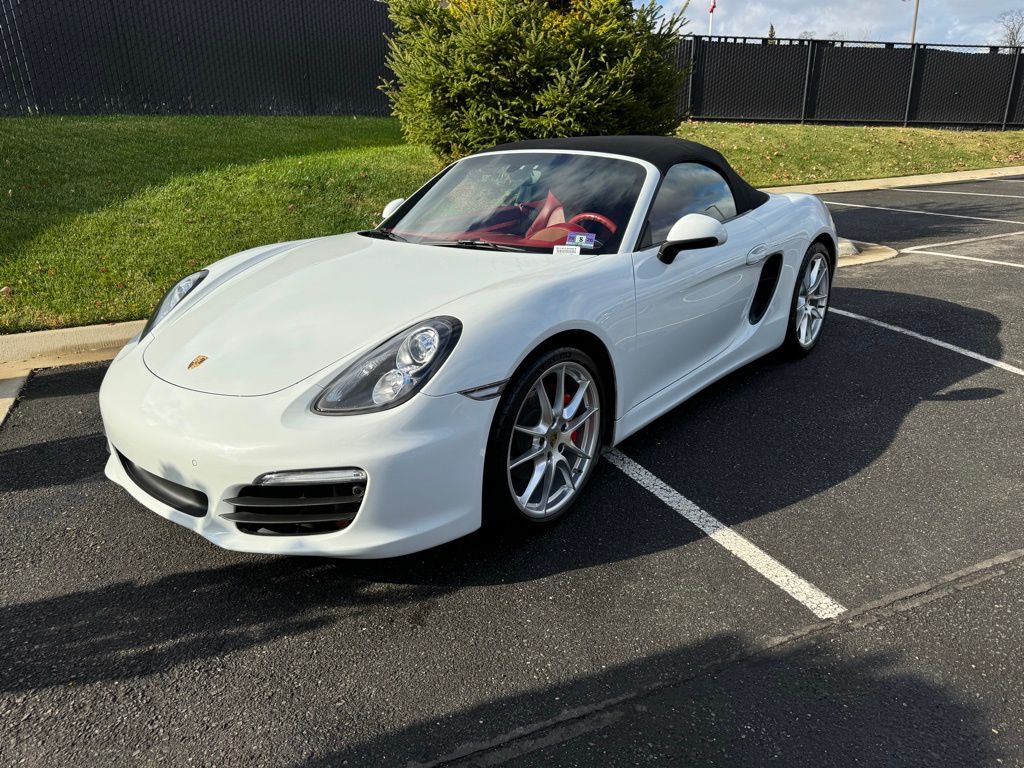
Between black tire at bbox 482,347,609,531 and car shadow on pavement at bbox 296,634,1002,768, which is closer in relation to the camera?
car shadow on pavement at bbox 296,634,1002,768

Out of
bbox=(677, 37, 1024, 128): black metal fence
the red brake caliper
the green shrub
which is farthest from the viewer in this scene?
bbox=(677, 37, 1024, 128): black metal fence

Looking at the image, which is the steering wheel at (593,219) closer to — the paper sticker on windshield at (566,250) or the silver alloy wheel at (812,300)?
the paper sticker on windshield at (566,250)

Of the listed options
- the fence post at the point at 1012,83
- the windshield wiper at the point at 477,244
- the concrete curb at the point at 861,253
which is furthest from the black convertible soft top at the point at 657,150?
the fence post at the point at 1012,83

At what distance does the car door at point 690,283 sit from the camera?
3.29m

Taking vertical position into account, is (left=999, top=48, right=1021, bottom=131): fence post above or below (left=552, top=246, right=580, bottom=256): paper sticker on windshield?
below

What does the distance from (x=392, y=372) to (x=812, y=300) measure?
3354 millimetres

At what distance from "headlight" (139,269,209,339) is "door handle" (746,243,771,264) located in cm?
264

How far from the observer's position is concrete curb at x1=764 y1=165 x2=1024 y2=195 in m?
13.4

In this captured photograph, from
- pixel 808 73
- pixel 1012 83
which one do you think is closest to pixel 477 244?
pixel 808 73

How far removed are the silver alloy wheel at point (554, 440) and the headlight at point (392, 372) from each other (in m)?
0.37

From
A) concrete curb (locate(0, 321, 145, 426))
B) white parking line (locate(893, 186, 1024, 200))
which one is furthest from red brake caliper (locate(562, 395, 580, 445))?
white parking line (locate(893, 186, 1024, 200))

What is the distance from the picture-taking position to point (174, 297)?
3463 mm

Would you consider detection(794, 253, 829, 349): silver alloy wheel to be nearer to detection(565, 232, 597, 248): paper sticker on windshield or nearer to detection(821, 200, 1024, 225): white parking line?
detection(565, 232, 597, 248): paper sticker on windshield

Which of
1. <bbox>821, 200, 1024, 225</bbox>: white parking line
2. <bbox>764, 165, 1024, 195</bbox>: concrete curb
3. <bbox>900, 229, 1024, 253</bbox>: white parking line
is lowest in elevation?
<bbox>764, 165, 1024, 195</bbox>: concrete curb
